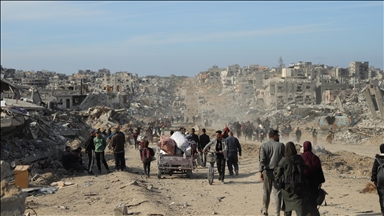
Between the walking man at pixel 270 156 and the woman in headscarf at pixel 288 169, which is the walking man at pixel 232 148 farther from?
the woman in headscarf at pixel 288 169

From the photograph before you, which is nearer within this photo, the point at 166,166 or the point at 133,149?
the point at 166,166

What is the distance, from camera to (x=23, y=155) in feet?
50.3

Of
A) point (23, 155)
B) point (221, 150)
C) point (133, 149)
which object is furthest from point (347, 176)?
point (133, 149)

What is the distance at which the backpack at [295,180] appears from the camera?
296 inches

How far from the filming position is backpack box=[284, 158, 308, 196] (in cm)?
752

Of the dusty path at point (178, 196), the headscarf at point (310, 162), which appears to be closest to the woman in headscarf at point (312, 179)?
the headscarf at point (310, 162)

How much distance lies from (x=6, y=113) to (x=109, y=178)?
11.3 ft

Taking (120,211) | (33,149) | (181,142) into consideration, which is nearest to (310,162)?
(120,211)

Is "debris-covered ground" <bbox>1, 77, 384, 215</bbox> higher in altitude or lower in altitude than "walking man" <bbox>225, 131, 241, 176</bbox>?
lower

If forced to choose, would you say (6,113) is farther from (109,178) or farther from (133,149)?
(133,149)

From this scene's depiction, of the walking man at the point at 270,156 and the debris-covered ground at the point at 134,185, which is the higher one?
the walking man at the point at 270,156

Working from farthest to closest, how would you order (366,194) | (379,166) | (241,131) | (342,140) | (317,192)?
(241,131), (342,140), (366,194), (379,166), (317,192)

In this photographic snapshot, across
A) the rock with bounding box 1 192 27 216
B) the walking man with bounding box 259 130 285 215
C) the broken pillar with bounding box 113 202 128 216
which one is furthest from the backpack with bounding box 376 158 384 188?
the rock with bounding box 1 192 27 216

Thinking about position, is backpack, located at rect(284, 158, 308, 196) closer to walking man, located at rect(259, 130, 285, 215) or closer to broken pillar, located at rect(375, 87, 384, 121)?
walking man, located at rect(259, 130, 285, 215)
